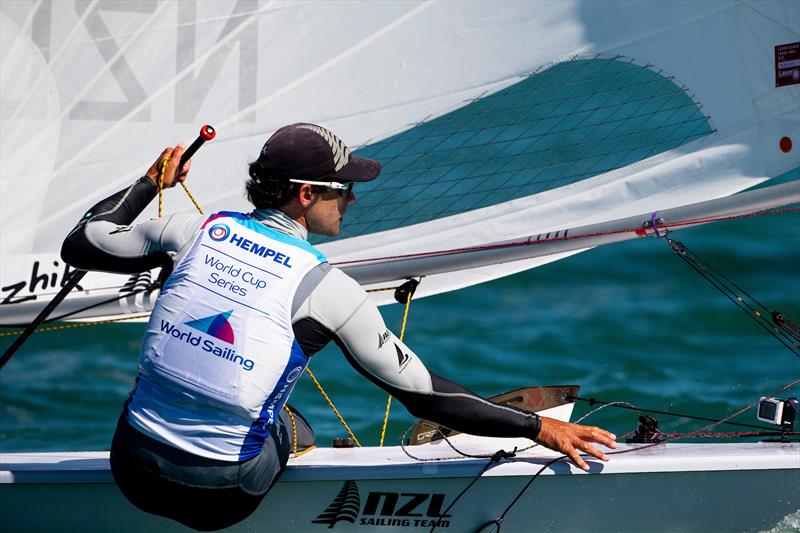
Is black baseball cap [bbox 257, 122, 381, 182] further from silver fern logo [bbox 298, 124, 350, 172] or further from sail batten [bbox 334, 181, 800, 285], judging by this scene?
sail batten [bbox 334, 181, 800, 285]

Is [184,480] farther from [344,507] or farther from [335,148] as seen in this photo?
[335,148]

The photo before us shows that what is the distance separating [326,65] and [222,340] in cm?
161

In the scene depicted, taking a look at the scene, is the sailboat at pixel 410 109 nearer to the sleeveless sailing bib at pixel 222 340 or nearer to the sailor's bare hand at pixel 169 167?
the sailor's bare hand at pixel 169 167

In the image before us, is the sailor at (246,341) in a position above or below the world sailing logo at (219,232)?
below

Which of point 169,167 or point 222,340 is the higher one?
point 169,167

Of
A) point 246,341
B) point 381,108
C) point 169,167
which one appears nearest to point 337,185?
point 246,341

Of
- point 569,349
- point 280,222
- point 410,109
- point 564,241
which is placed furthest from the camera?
point 569,349

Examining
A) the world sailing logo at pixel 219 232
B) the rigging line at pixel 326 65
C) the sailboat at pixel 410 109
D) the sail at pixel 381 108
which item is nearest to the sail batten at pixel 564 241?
the sailboat at pixel 410 109

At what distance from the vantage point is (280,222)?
1909 mm

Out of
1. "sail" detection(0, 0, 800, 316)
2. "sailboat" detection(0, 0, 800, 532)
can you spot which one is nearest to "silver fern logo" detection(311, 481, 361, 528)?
"sailboat" detection(0, 0, 800, 532)

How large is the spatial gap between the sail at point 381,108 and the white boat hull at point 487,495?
0.89 m

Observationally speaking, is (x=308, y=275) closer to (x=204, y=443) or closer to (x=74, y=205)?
(x=204, y=443)

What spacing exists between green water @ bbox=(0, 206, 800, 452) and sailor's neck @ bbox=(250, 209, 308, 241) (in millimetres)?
1941

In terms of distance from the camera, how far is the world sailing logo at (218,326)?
5.91 feet
